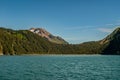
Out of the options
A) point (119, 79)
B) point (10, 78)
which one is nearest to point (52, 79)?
point (10, 78)

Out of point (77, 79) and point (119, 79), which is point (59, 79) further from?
point (119, 79)

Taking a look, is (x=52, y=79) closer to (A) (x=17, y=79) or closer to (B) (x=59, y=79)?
(B) (x=59, y=79)

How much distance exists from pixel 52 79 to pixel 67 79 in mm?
3643

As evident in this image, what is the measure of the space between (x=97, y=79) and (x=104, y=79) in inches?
68.0

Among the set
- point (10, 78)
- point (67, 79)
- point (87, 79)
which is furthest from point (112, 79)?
point (10, 78)

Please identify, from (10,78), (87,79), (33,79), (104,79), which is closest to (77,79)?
(87,79)

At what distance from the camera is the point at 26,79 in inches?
2537

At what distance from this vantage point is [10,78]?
66562 mm

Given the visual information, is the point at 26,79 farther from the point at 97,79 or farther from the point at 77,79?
the point at 97,79

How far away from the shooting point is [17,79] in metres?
64.6

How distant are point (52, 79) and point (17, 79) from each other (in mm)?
8460

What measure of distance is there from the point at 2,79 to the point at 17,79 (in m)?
3.56

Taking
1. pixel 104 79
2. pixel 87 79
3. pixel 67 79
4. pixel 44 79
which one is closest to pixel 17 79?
pixel 44 79

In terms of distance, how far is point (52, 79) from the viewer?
64.9 meters
